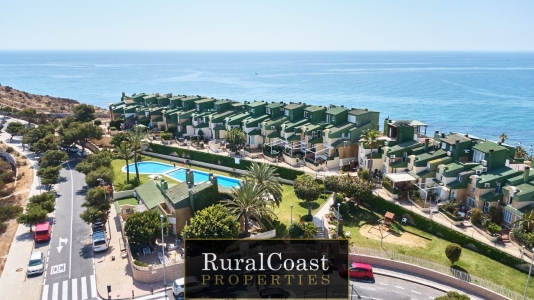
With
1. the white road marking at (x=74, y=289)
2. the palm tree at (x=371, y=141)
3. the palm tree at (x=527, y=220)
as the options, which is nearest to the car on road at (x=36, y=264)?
the white road marking at (x=74, y=289)

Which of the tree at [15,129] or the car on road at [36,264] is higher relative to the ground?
the tree at [15,129]

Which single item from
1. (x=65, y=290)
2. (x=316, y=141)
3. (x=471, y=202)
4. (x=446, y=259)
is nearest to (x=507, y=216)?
(x=471, y=202)

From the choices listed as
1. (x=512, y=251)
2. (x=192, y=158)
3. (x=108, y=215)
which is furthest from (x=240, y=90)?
(x=512, y=251)

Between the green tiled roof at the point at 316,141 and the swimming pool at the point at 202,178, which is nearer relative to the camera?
the swimming pool at the point at 202,178

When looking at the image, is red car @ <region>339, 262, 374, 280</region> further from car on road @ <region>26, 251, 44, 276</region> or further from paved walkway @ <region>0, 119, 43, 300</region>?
car on road @ <region>26, 251, 44, 276</region>

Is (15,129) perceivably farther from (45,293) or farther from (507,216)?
(507,216)

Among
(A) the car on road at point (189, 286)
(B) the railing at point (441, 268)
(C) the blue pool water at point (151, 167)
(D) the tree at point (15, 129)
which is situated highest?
(D) the tree at point (15, 129)

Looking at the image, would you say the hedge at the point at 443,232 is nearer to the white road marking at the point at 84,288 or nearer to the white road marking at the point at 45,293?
the white road marking at the point at 84,288
